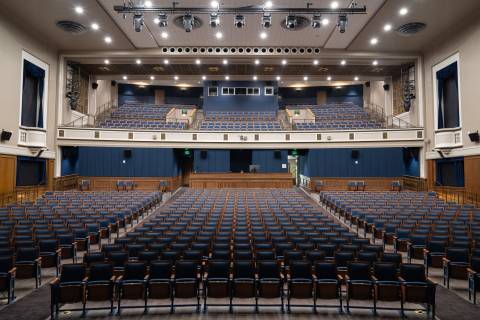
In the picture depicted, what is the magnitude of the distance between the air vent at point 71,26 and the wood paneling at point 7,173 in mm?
6603

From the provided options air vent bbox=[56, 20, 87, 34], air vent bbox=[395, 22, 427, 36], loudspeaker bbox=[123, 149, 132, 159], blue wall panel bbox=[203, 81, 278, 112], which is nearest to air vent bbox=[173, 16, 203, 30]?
air vent bbox=[56, 20, 87, 34]

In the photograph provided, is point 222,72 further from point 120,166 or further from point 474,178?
point 474,178

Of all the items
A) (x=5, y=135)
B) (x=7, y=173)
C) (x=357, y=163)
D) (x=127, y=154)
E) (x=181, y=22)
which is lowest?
(x=7, y=173)

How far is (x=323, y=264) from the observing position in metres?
5.13

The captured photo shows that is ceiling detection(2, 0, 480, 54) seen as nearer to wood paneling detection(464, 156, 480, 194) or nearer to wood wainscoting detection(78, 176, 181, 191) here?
wood paneling detection(464, 156, 480, 194)

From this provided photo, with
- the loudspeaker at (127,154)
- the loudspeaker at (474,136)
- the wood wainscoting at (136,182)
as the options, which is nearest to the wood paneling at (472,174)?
the loudspeaker at (474,136)

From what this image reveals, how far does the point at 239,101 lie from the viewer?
25766 millimetres

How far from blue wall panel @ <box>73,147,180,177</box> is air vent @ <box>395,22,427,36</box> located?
1488 centimetres

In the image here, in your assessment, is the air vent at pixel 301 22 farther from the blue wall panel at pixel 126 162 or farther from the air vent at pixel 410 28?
the blue wall panel at pixel 126 162

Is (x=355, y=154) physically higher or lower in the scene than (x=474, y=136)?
lower

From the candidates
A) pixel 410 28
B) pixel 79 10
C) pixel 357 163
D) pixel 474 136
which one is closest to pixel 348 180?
pixel 357 163

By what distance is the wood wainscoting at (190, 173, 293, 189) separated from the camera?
1909 centimetres

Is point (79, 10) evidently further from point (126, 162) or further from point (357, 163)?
point (357, 163)

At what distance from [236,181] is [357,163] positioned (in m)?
8.33
